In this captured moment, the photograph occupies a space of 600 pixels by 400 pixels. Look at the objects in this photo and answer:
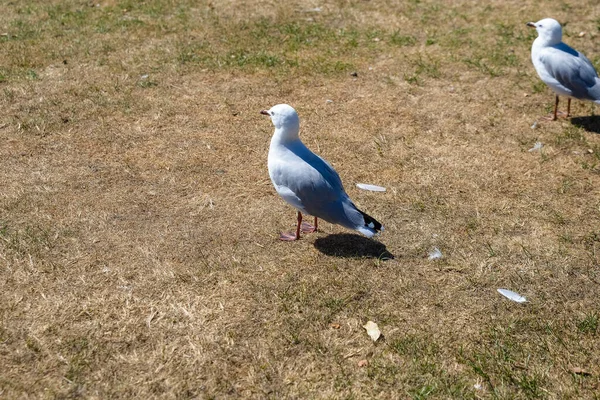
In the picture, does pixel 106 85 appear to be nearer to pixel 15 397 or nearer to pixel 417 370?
pixel 15 397

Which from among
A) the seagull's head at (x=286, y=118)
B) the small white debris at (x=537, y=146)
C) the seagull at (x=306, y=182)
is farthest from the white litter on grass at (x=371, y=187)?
the small white debris at (x=537, y=146)

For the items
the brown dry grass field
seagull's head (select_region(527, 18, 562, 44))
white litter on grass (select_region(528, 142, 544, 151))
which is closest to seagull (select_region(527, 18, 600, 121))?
seagull's head (select_region(527, 18, 562, 44))

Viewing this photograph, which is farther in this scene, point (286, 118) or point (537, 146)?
point (537, 146)

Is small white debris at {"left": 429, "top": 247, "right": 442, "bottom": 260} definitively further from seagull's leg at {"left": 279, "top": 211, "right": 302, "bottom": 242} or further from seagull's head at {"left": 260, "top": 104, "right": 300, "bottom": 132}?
seagull's head at {"left": 260, "top": 104, "right": 300, "bottom": 132}

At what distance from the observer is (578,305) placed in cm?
420

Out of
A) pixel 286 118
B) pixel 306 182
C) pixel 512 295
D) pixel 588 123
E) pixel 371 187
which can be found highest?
pixel 286 118

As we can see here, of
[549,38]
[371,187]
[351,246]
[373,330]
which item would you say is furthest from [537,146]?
[373,330]

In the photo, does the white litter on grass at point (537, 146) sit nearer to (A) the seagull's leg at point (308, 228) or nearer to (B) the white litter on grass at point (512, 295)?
(B) the white litter on grass at point (512, 295)

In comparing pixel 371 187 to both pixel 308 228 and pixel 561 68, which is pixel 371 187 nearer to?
pixel 308 228

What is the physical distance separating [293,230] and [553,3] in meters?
6.66

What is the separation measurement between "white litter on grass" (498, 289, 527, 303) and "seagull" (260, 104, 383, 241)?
94cm

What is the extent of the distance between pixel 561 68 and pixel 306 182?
11.6ft

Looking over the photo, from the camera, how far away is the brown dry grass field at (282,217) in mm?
3695

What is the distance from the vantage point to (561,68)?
643cm
